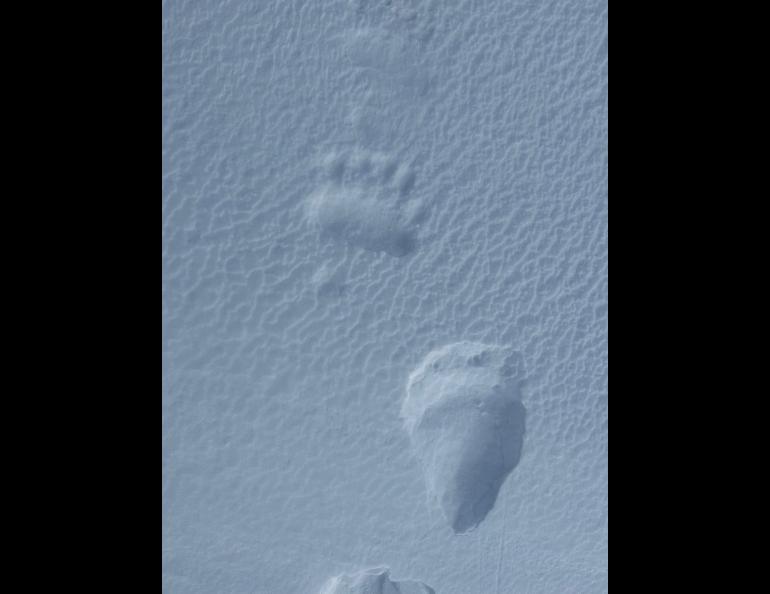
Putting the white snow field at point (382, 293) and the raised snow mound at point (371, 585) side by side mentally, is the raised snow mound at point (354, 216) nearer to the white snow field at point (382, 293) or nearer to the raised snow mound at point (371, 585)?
the white snow field at point (382, 293)

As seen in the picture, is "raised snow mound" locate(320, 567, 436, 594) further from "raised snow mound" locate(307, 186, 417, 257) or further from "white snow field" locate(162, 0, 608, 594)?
"raised snow mound" locate(307, 186, 417, 257)

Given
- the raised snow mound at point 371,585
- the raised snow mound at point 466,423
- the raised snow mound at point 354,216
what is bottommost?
the raised snow mound at point 371,585

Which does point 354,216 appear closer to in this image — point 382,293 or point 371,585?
point 382,293

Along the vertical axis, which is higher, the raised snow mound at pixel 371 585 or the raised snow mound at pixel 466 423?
the raised snow mound at pixel 466 423

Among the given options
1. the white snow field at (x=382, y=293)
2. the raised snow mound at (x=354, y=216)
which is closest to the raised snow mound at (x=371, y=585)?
the white snow field at (x=382, y=293)

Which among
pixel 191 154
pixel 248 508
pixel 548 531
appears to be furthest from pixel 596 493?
pixel 191 154

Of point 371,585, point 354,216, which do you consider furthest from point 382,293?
point 371,585
